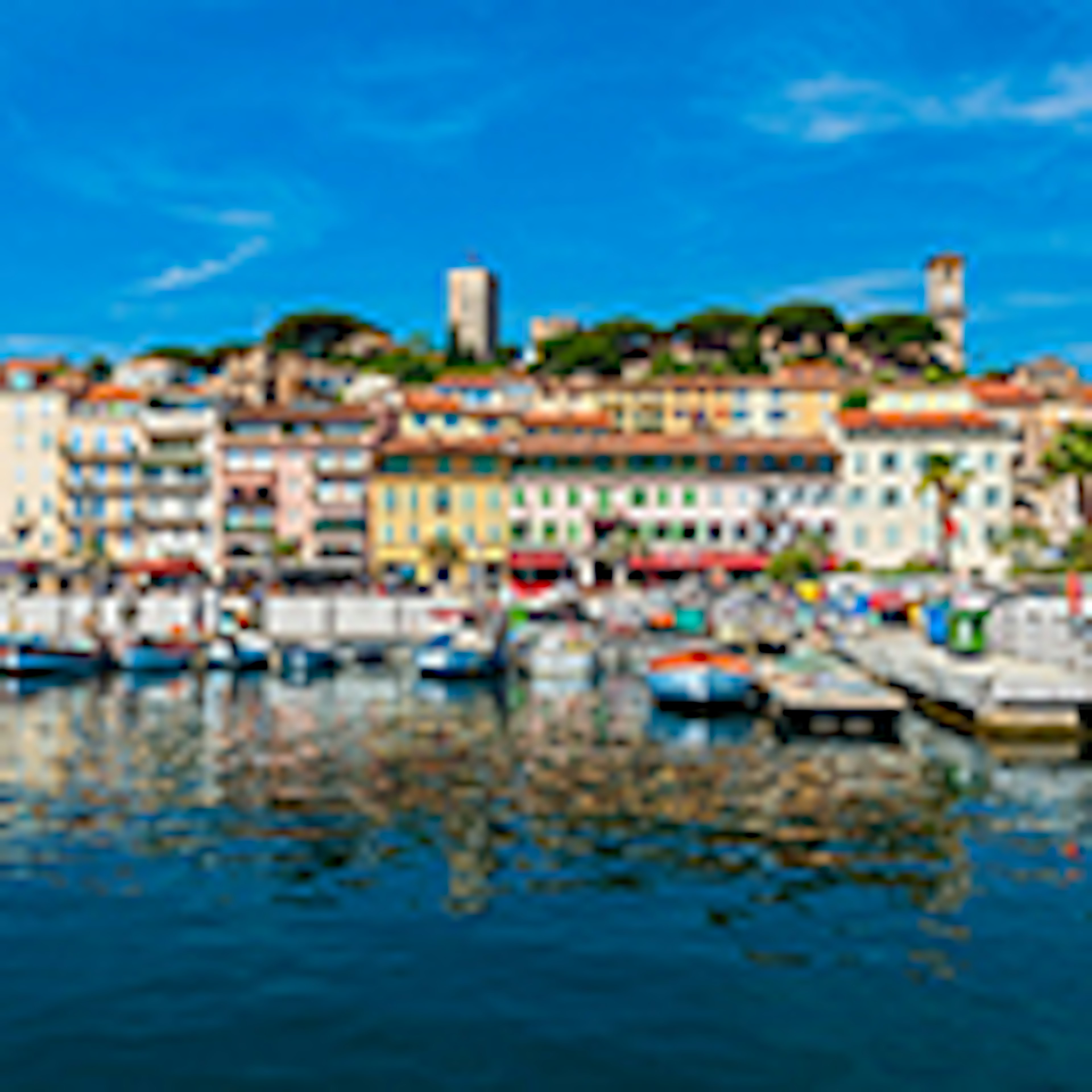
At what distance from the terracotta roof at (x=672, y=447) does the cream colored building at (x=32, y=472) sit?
40204mm

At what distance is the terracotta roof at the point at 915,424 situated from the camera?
108 metres

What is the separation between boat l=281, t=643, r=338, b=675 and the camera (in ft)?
229

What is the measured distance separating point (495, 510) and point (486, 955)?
87.6m

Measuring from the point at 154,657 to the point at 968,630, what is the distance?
41.5m

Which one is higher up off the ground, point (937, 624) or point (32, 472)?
point (32, 472)

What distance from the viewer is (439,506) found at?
10750cm

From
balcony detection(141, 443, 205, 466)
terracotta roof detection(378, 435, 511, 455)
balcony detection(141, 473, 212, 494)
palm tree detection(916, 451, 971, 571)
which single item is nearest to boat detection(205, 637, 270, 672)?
terracotta roof detection(378, 435, 511, 455)

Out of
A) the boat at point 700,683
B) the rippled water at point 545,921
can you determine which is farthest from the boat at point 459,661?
the rippled water at point 545,921

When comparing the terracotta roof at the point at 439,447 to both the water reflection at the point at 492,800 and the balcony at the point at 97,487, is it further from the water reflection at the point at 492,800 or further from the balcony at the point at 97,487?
the water reflection at the point at 492,800

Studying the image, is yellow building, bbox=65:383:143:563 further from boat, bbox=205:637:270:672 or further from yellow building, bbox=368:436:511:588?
boat, bbox=205:637:270:672

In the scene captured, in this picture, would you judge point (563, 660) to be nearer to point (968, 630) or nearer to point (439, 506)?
point (968, 630)

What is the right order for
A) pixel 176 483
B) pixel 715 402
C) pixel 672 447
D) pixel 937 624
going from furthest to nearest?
1. pixel 715 402
2. pixel 176 483
3. pixel 672 447
4. pixel 937 624

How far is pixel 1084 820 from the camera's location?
31.0 metres

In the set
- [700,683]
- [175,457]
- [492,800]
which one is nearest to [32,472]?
[175,457]
